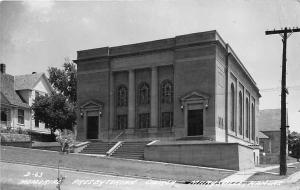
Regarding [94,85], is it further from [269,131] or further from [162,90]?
[269,131]

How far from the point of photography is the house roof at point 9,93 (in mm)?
46531

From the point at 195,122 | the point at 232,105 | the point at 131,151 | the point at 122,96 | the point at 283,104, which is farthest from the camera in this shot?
the point at 232,105

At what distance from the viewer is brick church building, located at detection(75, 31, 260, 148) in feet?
112

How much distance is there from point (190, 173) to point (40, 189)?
27.3ft

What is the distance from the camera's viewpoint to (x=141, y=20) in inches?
636

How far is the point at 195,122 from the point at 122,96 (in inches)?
312

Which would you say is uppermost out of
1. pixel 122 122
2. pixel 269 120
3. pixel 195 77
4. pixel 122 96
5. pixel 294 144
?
pixel 195 77

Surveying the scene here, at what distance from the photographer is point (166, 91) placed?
37094mm

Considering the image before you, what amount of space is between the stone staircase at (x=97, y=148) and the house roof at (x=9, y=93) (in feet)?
51.9

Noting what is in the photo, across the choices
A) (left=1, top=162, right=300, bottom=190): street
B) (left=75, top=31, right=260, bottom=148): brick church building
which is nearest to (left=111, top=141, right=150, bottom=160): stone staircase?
(left=75, top=31, right=260, bottom=148): brick church building


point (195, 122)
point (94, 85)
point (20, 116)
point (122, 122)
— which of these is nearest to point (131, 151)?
point (195, 122)

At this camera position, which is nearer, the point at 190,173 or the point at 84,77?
the point at 190,173

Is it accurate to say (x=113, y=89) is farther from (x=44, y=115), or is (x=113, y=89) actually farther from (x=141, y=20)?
(x=141, y=20)

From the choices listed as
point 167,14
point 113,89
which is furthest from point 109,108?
point 167,14
